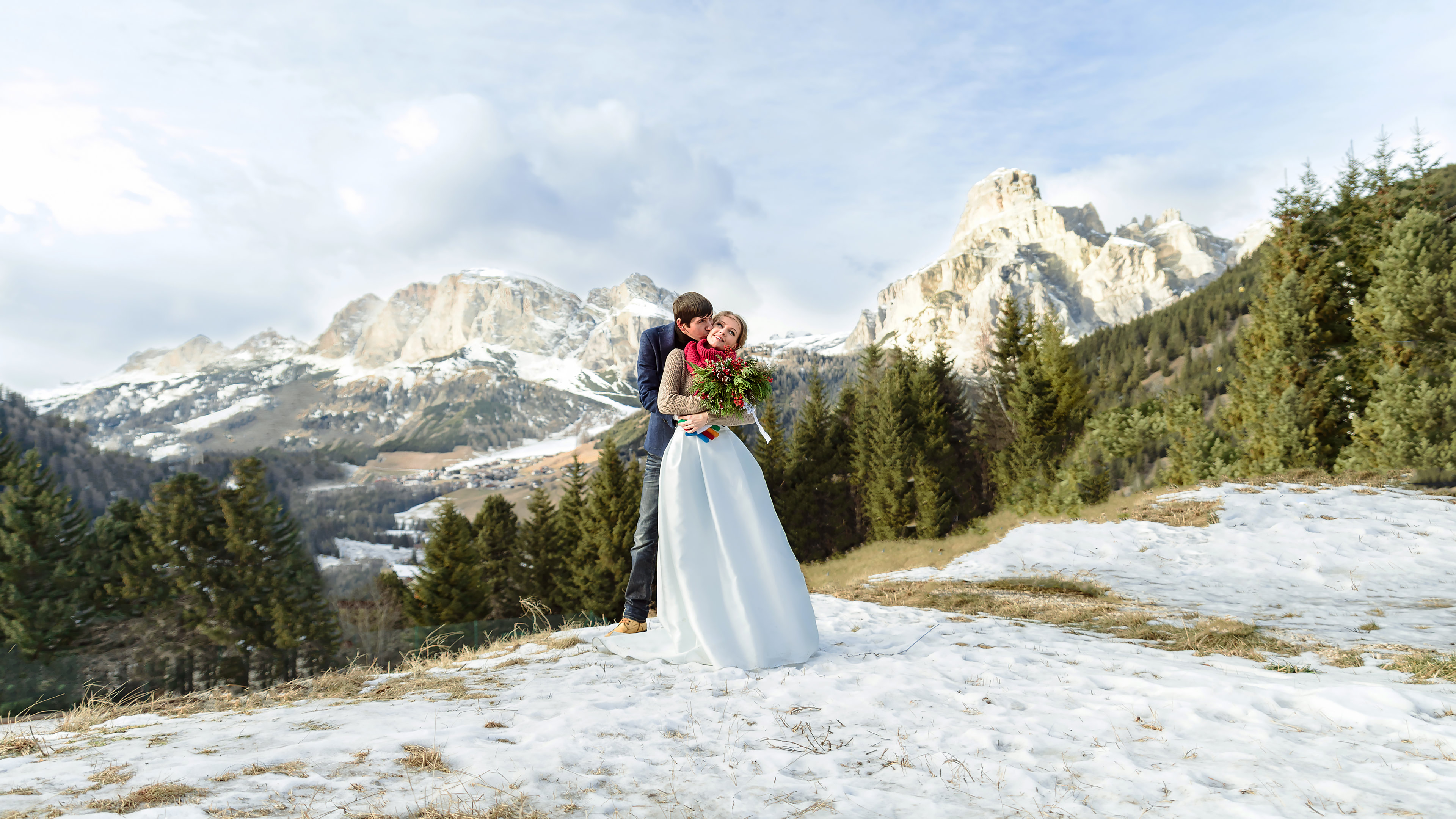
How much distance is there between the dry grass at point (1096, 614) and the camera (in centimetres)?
548

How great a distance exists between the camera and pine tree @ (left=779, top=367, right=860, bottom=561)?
44406 millimetres

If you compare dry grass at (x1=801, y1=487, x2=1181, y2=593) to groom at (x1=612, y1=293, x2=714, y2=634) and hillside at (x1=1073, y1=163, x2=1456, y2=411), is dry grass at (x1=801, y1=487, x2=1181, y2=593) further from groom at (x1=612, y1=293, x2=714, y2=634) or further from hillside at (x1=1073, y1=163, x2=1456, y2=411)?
hillside at (x1=1073, y1=163, x2=1456, y2=411)

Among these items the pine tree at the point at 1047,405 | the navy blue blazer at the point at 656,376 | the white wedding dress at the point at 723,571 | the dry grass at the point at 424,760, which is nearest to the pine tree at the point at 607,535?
the pine tree at the point at 1047,405

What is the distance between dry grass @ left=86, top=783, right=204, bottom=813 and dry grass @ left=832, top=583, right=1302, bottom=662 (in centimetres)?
647

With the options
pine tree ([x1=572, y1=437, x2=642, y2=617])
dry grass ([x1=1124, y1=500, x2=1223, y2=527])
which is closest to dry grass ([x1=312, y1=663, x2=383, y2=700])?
dry grass ([x1=1124, y1=500, x2=1223, y2=527])

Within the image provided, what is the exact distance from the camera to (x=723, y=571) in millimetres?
4977

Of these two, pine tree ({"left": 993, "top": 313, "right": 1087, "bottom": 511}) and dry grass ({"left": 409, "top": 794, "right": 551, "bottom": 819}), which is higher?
pine tree ({"left": 993, "top": 313, "right": 1087, "bottom": 511})

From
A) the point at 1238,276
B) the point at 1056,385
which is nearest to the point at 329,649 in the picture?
the point at 1056,385

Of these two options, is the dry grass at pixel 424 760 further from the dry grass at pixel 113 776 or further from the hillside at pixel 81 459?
the hillside at pixel 81 459

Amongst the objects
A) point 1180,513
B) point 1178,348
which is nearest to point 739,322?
point 1180,513

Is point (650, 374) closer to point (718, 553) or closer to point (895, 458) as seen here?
point (718, 553)

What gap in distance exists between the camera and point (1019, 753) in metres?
3.15

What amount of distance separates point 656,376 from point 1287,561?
1018 cm

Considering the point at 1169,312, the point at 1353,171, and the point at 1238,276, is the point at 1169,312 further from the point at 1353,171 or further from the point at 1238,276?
the point at 1353,171
